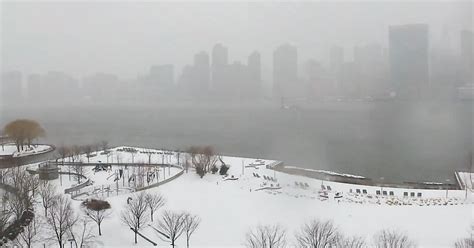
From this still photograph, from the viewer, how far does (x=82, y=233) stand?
378 cm

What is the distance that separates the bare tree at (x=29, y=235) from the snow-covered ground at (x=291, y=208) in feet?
1.78

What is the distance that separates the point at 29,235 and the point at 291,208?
2.55 m

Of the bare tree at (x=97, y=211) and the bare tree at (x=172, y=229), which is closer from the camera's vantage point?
the bare tree at (x=172, y=229)

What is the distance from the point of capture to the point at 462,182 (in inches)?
260

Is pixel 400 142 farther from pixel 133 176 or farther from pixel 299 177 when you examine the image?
pixel 133 176

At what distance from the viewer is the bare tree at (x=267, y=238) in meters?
3.34

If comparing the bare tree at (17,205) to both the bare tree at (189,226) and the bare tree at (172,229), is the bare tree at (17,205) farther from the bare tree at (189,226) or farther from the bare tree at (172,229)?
the bare tree at (189,226)

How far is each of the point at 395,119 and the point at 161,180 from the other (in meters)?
14.7

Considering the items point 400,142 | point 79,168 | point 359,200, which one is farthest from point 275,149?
point 359,200

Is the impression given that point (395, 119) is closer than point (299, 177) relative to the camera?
No

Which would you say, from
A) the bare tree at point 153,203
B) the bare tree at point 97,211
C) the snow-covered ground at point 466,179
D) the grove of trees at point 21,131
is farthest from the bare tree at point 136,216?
the grove of trees at point 21,131

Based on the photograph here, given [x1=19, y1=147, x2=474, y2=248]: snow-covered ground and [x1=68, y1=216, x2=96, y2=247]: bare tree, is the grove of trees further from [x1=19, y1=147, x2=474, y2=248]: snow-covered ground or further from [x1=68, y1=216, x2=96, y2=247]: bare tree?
[x1=68, y1=216, x2=96, y2=247]: bare tree

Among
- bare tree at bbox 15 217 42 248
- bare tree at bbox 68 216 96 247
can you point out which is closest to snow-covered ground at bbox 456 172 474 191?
bare tree at bbox 68 216 96 247

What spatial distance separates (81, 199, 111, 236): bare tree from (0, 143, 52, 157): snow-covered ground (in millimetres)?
6249
